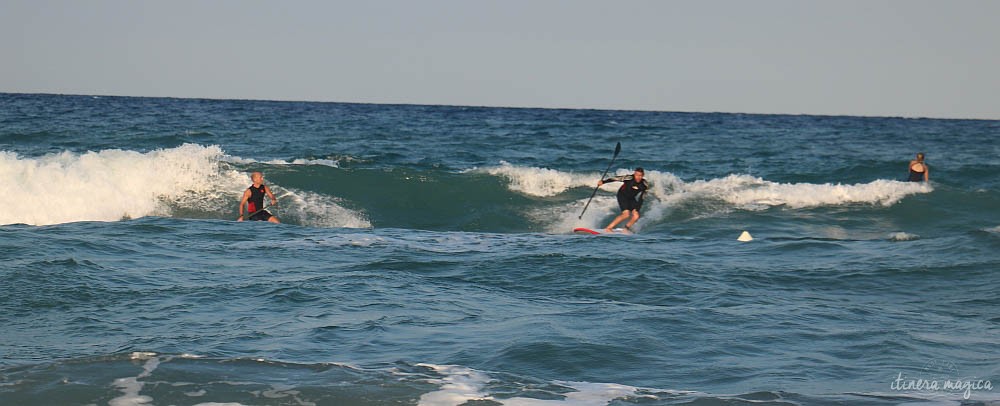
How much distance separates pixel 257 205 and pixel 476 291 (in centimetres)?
904

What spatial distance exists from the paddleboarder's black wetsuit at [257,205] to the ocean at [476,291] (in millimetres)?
2122

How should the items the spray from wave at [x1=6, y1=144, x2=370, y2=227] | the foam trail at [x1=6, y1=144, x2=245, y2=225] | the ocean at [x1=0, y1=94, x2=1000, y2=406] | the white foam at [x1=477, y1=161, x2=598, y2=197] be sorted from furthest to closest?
the white foam at [x1=477, y1=161, x2=598, y2=197] < the spray from wave at [x1=6, y1=144, x2=370, y2=227] < the foam trail at [x1=6, y1=144, x2=245, y2=225] < the ocean at [x1=0, y1=94, x2=1000, y2=406]

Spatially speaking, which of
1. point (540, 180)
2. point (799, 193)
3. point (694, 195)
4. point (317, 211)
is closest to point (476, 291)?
point (317, 211)

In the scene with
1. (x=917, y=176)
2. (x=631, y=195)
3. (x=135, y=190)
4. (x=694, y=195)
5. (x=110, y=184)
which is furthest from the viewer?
(x=917, y=176)

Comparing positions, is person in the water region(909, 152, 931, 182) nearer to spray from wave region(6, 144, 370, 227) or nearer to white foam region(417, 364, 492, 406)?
spray from wave region(6, 144, 370, 227)

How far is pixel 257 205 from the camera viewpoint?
18.4 m

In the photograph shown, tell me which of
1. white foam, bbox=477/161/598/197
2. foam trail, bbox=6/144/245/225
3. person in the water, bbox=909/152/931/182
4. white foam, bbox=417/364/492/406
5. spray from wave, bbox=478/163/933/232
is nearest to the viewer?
white foam, bbox=417/364/492/406

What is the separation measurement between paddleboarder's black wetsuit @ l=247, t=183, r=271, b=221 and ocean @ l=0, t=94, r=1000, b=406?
6.96 feet

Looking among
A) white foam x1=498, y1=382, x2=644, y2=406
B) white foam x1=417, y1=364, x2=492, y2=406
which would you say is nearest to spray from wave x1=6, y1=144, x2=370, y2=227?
white foam x1=417, y1=364, x2=492, y2=406

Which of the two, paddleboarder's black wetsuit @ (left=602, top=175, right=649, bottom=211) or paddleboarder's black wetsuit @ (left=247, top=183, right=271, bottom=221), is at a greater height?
paddleboarder's black wetsuit @ (left=602, top=175, right=649, bottom=211)

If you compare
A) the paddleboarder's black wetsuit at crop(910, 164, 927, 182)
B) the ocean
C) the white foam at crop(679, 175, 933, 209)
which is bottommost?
the ocean

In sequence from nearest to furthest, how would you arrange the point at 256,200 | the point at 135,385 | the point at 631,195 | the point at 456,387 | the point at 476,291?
the point at 135,385 < the point at 456,387 < the point at 476,291 < the point at 256,200 < the point at 631,195

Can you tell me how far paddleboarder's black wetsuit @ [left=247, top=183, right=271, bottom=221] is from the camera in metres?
18.2

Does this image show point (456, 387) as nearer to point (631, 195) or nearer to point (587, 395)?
point (587, 395)
